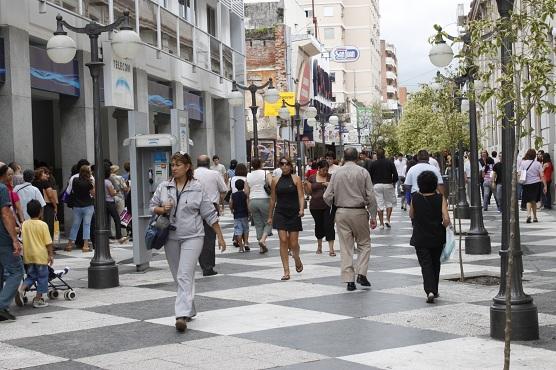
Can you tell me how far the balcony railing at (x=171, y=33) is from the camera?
23.8 m

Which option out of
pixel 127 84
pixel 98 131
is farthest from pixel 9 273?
pixel 127 84

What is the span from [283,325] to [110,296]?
3553 mm

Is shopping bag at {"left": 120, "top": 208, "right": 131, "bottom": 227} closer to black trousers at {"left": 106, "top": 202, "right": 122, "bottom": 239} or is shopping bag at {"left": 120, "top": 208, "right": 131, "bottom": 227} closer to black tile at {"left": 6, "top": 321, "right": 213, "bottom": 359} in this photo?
black trousers at {"left": 106, "top": 202, "right": 122, "bottom": 239}

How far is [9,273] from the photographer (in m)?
10.3

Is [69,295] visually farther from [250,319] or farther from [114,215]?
[114,215]

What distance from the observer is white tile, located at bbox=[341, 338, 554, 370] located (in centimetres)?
732

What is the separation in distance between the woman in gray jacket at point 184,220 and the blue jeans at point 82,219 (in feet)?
32.4

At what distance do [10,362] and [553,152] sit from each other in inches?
991

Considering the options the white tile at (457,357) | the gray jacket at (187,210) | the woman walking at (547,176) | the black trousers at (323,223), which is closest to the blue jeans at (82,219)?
the black trousers at (323,223)

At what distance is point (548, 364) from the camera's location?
7.28m

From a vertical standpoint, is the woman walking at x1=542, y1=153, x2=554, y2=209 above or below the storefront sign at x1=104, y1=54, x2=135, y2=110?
below

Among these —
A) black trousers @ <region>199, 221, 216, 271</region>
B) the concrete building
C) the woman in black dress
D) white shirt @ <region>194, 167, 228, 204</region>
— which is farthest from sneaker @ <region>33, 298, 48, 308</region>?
the concrete building

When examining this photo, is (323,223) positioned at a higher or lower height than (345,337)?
higher

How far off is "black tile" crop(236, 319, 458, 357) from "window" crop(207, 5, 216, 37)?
29260 mm
